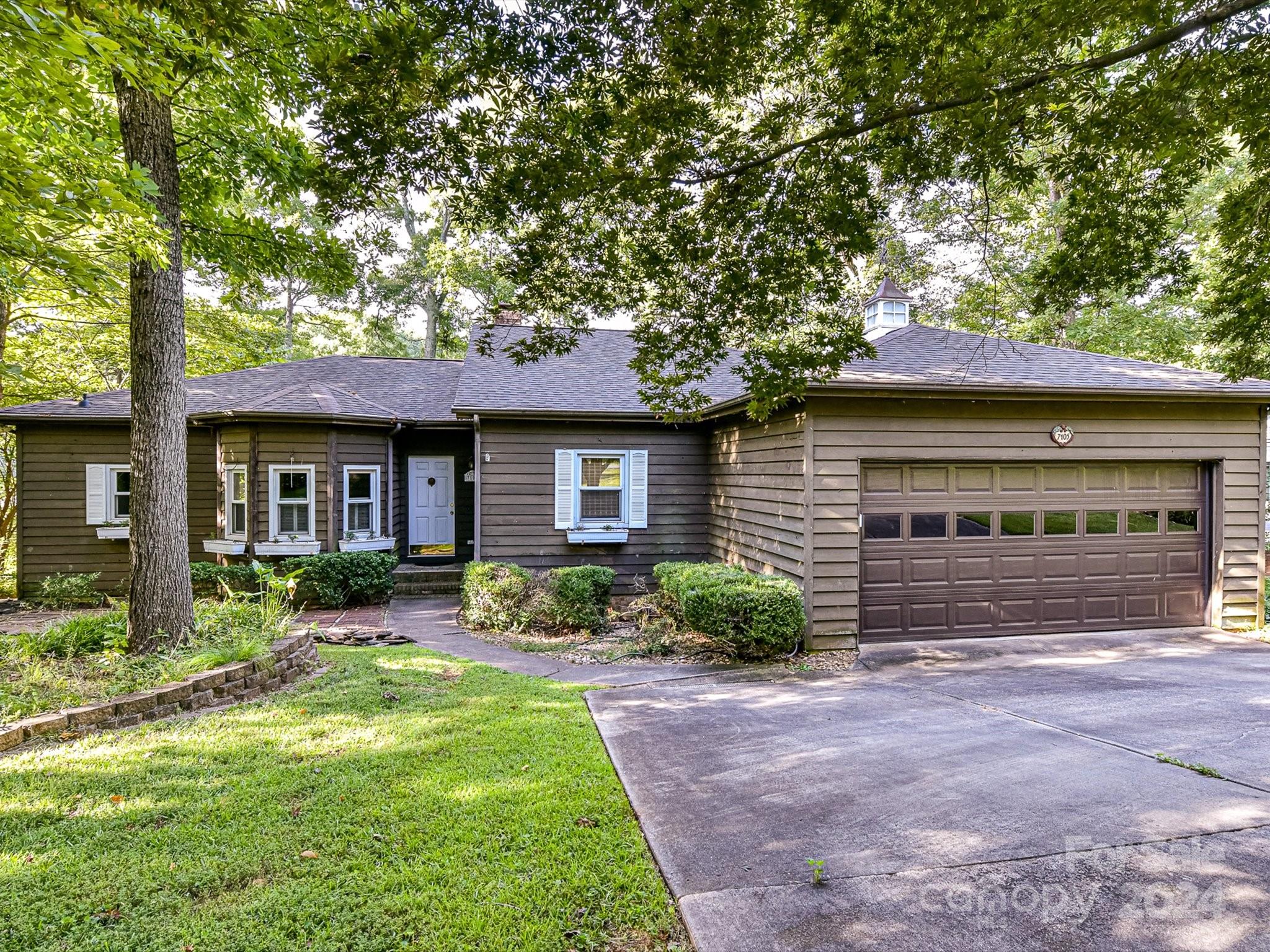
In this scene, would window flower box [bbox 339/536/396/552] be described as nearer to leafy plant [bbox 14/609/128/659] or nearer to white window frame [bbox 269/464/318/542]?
white window frame [bbox 269/464/318/542]

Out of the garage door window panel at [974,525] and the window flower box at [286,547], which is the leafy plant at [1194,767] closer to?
the garage door window panel at [974,525]

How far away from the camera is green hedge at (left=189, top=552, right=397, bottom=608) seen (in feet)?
30.7

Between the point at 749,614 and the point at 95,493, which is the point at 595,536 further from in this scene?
the point at 95,493

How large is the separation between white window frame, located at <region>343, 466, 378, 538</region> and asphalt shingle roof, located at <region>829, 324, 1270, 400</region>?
317 inches

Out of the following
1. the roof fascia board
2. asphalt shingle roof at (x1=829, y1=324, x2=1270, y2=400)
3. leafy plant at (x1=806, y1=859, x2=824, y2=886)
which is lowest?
leafy plant at (x1=806, y1=859, x2=824, y2=886)

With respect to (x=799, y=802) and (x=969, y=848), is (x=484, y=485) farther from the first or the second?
(x=969, y=848)

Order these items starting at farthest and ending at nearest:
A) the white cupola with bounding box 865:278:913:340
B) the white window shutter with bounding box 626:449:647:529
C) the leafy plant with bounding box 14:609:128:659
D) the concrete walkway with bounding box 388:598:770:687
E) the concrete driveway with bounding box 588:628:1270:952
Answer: the white window shutter with bounding box 626:449:647:529, the white cupola with bounding box 865:278:913:340, the concrete walkway with bounding box 388:598:770:687, the leafy plant with bounding box 14:609:128:659, the concrete driveway with bounding box 588:628:1270:952

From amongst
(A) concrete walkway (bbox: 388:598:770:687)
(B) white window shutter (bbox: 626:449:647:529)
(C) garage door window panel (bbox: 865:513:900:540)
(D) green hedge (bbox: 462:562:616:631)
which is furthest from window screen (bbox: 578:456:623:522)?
(C) garage door window panel (bbox: 865:513:900:540)

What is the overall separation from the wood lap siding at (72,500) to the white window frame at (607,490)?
6.64 meters

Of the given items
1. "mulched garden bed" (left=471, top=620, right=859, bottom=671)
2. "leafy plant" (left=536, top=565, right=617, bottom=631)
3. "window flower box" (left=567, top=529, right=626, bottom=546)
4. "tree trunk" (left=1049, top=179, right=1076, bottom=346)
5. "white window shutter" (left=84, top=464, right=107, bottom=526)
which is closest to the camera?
"mulched garden bed" (left=471, top=620, right=859, bottom=671)

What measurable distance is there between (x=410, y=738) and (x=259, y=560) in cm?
703

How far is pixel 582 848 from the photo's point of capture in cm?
292

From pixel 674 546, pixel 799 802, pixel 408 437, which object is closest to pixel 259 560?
pixel 408 437

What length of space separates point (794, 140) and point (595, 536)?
6744mm
